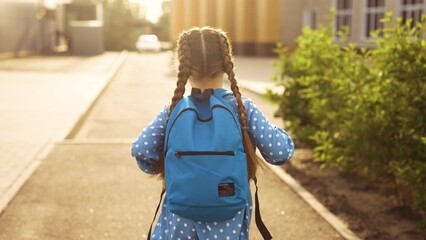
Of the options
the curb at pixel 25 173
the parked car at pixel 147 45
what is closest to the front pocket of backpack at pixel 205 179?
the curb at pixel 25 173

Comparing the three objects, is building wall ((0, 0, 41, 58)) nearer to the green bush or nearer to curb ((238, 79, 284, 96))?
curb ((238, 79, 284, 96))

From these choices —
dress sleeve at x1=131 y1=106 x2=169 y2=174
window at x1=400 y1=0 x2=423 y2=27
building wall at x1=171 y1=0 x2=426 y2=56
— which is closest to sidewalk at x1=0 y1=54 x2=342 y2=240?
dress sleeve at x1=131 y1=106 x2=169 y2=174

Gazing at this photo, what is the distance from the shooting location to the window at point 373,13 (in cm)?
2339

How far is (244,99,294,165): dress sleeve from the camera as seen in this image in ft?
9.29

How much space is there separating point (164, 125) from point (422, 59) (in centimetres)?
297

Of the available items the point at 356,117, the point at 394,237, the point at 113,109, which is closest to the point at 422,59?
the point at 356,117

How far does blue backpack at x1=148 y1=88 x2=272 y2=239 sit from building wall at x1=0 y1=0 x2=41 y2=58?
30.7 metres

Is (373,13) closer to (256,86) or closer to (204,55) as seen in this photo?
(256,86)

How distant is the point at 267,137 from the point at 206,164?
0.37 meters

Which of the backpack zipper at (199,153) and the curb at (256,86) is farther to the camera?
the curb at (256,86)

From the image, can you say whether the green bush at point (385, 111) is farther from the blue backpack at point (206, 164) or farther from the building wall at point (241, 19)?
A: the building wall at point (241, 19)

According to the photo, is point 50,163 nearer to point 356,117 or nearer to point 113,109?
point 356,117

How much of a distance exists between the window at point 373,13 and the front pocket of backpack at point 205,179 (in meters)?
21.6

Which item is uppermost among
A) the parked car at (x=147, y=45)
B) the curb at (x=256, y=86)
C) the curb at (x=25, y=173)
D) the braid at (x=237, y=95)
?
the braid at (x=237, y=95)
